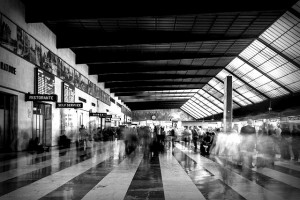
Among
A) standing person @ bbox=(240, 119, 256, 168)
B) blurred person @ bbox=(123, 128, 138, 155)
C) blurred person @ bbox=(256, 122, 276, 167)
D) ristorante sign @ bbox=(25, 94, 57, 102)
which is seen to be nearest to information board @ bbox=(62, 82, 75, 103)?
ristorante sign @ bbox=(25, 94, 57, 102)

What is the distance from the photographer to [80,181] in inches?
329

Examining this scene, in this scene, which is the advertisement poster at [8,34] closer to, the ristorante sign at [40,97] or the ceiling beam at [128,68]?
the ristorante sign at [40,97]

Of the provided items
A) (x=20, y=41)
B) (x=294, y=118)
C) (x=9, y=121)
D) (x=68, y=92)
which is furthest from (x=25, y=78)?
(x=294, y=118)

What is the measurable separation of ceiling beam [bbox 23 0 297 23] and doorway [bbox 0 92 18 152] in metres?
5.02

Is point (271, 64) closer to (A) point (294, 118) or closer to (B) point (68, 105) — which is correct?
(A) point (294, 118)

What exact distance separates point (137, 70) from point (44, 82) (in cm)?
1570

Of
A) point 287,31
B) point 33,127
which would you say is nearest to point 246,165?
point 33,127

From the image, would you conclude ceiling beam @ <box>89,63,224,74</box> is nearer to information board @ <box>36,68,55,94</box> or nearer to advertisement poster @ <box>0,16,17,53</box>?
information board @ <box>36,68,55,94</box>

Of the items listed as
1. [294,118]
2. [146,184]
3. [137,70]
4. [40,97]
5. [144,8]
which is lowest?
[146,184]


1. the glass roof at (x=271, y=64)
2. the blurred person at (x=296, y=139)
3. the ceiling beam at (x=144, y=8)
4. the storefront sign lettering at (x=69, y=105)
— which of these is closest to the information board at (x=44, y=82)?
the storefront sign lettering at (x=69, y=105)

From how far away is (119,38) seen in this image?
79.7ft

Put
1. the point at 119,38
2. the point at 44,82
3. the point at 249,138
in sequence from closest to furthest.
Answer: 1. the point at 249,138
2. the point at 44,82
3. the point at 119,38

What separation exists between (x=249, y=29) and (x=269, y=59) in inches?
359

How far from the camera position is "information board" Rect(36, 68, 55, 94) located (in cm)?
2084
